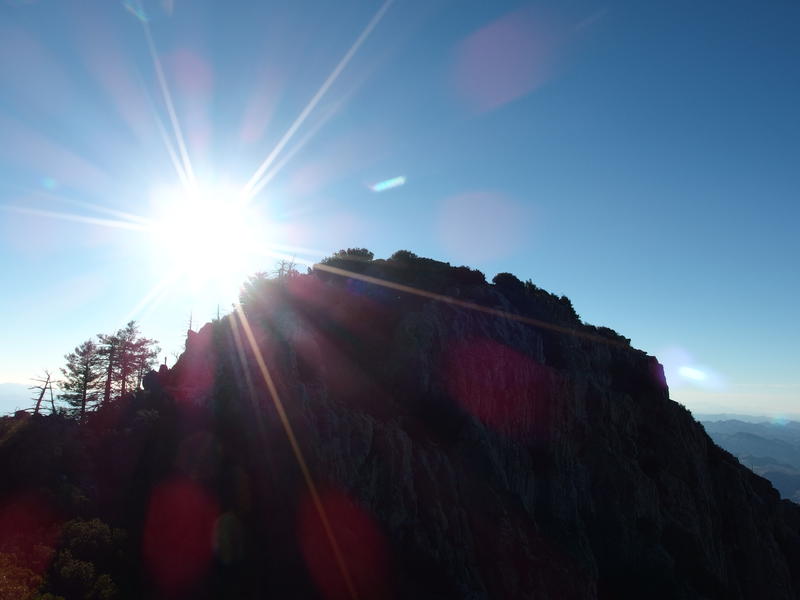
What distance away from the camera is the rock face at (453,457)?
25219mm

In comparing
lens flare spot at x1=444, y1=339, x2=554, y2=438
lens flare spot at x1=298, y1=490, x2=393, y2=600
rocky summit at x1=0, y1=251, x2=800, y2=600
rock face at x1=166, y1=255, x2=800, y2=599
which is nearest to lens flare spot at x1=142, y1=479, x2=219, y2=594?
rocky summit at x1=0, y1=251, x2=800, y2=600

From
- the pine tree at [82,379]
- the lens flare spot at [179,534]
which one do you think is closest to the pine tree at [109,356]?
the pine tree at [82,379]

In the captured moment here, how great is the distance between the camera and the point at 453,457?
34594mm

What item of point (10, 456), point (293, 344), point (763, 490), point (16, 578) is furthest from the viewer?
point (763, 490)

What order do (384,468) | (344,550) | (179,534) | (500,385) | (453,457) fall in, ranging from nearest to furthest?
(179,534), (344,550), (384,468), (453,457), (500,385)

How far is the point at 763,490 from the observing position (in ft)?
216

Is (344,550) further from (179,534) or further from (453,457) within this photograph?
(453,457)

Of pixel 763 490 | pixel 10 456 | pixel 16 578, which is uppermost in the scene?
pixel 10 456

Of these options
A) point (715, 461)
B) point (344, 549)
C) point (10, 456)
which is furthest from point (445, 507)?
point (715, 461)

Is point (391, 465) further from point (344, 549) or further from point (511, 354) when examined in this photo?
point (511, 354)

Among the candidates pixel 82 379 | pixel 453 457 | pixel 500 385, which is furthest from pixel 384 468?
pixel 82 379

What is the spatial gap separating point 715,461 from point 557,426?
105 feet

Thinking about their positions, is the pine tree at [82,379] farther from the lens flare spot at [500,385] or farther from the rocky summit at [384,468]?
the lens flare spot at [500,385]

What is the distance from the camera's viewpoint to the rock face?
2522 centimetres
